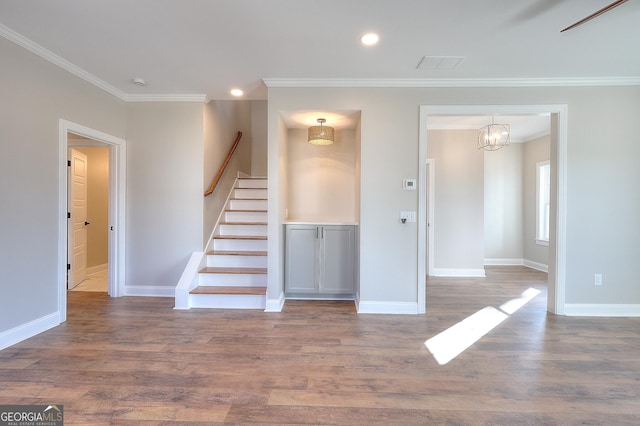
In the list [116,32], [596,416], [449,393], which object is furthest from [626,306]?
[116,32]

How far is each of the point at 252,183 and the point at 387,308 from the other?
10.5 ft

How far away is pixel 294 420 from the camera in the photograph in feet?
5.26

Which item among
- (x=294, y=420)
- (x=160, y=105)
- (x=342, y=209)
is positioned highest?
(x=160, y=105)

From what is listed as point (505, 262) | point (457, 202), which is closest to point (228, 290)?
point (457, 202)

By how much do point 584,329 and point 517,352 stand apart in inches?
42.8

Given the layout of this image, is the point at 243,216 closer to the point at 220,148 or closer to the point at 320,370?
the point at 220,148

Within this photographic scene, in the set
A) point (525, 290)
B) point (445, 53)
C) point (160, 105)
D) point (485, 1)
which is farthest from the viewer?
point (525, 290)

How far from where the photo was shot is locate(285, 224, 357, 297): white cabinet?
360cm

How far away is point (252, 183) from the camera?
17.0ft

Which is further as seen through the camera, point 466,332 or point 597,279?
point 597,279

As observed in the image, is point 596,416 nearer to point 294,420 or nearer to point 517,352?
point 517,352

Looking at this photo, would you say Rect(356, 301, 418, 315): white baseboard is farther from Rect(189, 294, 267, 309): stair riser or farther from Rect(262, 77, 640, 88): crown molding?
Rect(262, 77, 640, 88): crown molding

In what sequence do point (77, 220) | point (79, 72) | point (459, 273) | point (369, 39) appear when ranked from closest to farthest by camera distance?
point (369, 39), point (79, 72), point (77, 220), point (459, 273)

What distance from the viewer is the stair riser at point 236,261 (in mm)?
3838
